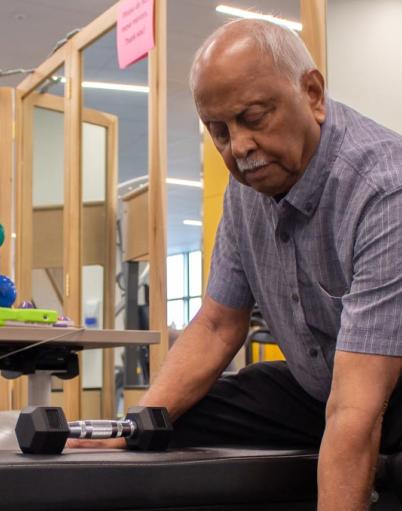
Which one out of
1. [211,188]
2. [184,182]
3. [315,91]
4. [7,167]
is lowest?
[315,91]

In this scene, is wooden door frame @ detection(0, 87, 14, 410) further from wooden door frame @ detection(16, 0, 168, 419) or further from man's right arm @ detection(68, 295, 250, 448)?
man's right arm @ detection(68, 295, 250, 448)

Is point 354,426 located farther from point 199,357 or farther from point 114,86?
point 114,86

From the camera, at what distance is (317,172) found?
1.15 metres

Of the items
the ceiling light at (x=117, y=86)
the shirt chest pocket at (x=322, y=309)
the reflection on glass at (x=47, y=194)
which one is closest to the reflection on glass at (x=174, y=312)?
the reflection on glass at (x=47, y=194)

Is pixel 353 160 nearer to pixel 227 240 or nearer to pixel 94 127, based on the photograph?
pixel 227 240

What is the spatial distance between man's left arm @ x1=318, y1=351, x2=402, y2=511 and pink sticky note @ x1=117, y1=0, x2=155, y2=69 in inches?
82.2

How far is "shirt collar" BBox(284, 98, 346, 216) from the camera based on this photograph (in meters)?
1.15

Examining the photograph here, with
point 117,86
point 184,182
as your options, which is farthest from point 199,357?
point 184,182

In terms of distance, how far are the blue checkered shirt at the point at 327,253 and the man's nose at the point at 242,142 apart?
0.10 m

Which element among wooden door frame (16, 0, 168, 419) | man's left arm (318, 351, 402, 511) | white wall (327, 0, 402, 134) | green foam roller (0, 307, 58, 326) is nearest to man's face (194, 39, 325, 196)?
man's left arm (318, 351, 402, 511)

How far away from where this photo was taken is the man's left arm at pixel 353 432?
3.13 ft

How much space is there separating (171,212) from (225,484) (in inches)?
411

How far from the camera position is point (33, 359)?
2035mm

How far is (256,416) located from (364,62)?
144 centimetres
